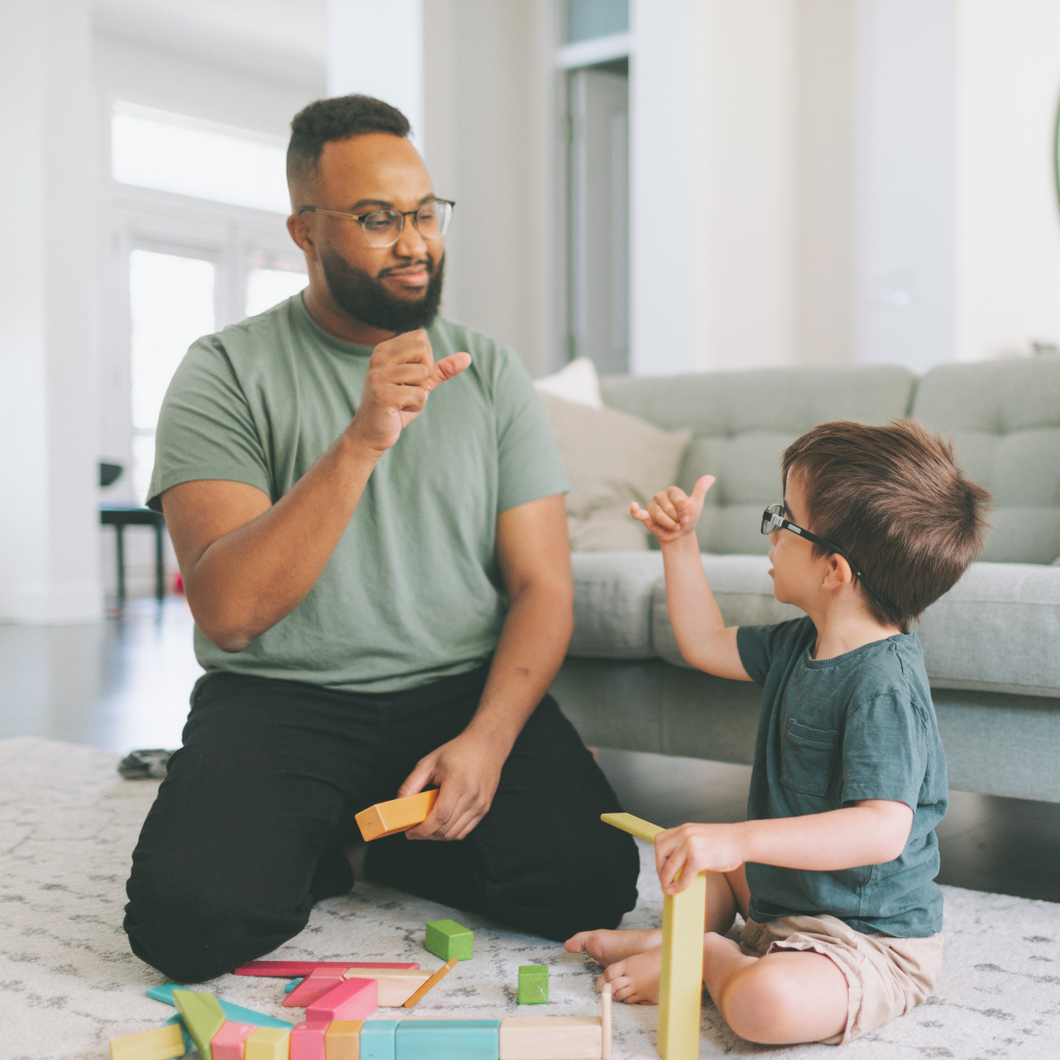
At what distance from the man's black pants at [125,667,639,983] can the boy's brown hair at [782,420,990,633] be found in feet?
1.53

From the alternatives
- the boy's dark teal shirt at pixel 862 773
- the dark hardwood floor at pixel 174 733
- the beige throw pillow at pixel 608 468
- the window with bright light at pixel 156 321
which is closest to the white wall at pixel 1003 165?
the beige throw pillow at pixel 608 468

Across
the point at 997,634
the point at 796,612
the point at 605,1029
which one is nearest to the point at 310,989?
the point at 605,1029

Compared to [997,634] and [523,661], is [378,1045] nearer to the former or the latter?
[523,661]

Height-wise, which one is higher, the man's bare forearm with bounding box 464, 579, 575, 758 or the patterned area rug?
the man's bare forearm with bounding box 464, 579, 575, 758

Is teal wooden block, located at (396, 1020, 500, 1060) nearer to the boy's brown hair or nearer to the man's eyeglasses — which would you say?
the boy's brown hair

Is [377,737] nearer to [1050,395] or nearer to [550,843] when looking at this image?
[550,843]

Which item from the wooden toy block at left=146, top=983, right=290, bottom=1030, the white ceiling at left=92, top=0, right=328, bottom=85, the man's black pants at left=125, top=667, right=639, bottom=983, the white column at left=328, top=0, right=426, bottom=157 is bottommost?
the wooden toy block at left=146, top=983, right=290, bottom=1030

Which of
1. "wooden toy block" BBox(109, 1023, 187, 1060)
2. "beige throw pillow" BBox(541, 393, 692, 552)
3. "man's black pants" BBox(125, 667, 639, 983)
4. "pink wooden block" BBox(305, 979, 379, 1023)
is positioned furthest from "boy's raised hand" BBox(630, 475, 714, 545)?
"beige throw pillow" BBox(541, 393, 692, 552)

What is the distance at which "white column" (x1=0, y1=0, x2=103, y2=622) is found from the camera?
5055mm

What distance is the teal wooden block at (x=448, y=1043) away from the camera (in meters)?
0.99

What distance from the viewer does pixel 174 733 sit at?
2.69 meters

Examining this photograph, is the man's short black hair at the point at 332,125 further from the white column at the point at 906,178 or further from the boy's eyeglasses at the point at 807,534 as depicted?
the white column at the point at 906,178

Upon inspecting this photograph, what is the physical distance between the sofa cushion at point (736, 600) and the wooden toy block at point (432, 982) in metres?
0.66

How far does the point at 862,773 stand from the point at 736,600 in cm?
64
